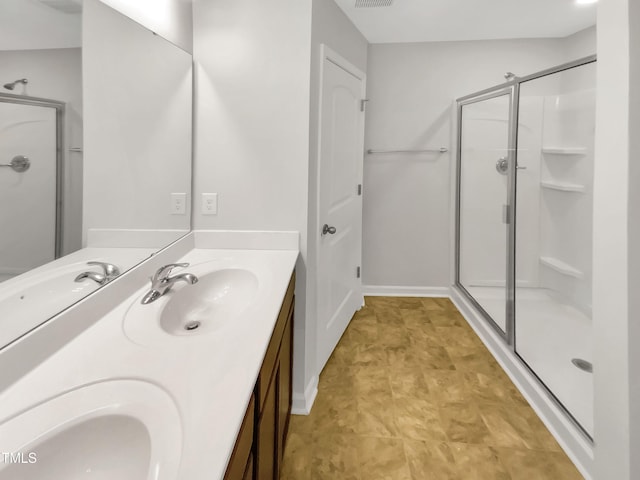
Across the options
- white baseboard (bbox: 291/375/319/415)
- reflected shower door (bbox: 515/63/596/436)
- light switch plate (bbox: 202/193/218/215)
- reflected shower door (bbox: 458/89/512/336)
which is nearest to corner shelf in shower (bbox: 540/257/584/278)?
reflected shower door (bbox: 515/63/596/436)

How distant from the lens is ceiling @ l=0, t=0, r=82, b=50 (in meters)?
0.81

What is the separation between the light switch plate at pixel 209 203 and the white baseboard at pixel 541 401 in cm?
193

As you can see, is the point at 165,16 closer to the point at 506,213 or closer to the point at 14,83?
the point at 14,83

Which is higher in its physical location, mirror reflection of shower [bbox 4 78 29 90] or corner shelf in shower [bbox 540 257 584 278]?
mirror reflection of shower [bbox 4 78 29 90]

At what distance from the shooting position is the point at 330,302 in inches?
100

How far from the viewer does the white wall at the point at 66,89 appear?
0.84m

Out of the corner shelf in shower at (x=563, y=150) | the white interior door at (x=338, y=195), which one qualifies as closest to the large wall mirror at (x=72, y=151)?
the white interior door at (x=338, y=195)

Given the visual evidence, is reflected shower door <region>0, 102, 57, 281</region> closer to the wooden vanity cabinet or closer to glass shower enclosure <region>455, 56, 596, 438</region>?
the wooden vanity cabinet

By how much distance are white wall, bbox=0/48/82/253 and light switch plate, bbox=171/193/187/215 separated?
76 centimetres

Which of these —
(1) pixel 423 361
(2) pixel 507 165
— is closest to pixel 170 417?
(1) pixel 423 361

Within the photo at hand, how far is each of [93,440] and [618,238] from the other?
1.58 metres

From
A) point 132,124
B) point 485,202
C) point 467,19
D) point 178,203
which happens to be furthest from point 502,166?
point 132,124

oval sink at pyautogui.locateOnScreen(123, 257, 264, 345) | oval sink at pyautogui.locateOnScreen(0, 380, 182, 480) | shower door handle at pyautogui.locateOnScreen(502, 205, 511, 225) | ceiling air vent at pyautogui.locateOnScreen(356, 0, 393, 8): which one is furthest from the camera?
shower door handle at pyautogui.locateOnScreen(502, 205, 511, 225)

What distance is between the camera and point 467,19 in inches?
113
